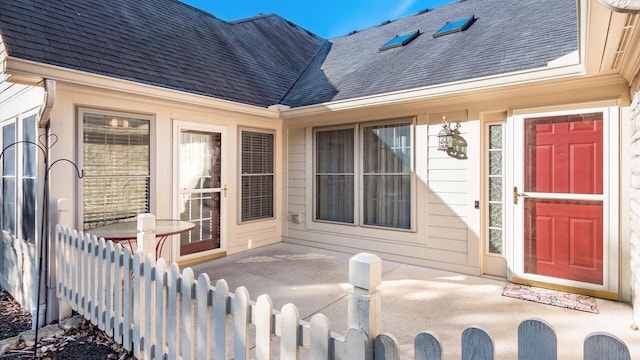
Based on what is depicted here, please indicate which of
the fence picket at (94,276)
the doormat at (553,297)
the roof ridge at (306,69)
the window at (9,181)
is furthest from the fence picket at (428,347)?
the roof ridge at (306,69)

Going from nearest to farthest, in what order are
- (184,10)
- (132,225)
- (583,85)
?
(583,85) < (132,225) < (184,10)

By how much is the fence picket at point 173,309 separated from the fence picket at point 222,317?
1.18ft

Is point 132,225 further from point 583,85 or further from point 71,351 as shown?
point 583,85

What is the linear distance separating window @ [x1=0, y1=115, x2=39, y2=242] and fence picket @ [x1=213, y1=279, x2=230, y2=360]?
3090 millimetres

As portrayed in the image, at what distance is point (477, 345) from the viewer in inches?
42.6

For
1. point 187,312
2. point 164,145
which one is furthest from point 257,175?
point 187,312

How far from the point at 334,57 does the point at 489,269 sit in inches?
214

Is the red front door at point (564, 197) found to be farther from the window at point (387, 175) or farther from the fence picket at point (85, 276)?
the fence picket at point (85, 276)

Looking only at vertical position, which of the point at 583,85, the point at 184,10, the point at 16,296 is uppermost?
the point at 184,10

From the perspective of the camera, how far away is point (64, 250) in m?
3.12

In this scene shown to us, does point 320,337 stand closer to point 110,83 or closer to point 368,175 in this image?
point 110,83

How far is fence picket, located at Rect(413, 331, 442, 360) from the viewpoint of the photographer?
44.5 inches

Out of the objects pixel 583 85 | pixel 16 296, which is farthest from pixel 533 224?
pixel 16 296

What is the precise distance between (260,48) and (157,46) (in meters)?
2.88
